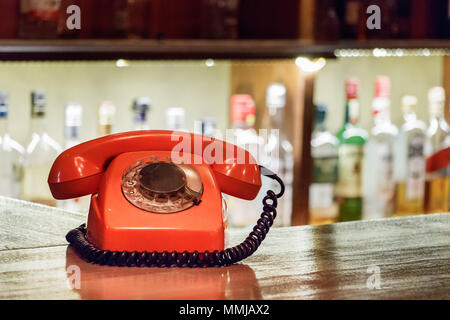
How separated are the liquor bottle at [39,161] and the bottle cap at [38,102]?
0.43 feet

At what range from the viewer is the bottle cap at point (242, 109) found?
1921 mm

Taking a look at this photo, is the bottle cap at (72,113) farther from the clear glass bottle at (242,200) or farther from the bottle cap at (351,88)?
the bottle cap at (351,88)

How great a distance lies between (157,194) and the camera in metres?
0.91

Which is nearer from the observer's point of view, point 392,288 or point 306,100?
point 392,288

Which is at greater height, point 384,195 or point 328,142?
point 328,142

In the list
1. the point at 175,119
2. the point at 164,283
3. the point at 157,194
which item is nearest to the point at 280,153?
the point at 175,119

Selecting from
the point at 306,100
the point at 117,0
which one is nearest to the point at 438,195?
the point at 306,100

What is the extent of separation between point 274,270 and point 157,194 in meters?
0.18

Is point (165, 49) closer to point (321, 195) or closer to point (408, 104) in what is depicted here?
point (321, 195)

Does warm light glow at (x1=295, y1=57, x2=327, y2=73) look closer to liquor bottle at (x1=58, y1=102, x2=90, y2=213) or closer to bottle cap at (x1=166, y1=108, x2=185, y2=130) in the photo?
bottle cap at (x1=166, y1=108, x2=185, y2=130)

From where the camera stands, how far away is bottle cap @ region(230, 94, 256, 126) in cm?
192

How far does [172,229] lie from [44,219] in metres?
0.39

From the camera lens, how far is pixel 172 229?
834 mm

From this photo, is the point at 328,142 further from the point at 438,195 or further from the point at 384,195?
the point at 438,195
